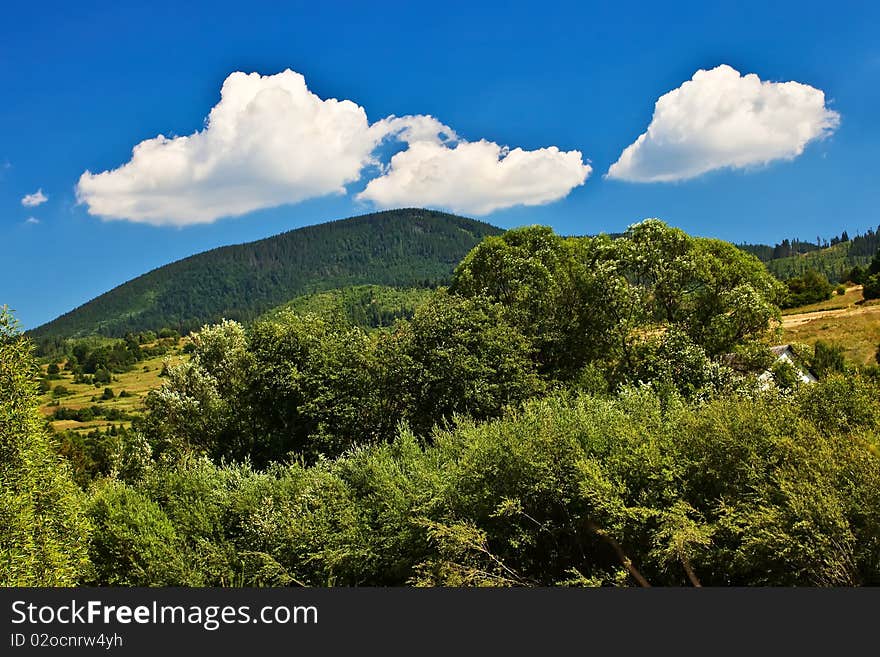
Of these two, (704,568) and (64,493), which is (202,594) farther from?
(704,568)

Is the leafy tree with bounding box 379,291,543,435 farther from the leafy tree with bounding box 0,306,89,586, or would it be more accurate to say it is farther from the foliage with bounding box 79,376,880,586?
the leafy tree with bounding box 0,306,89,586

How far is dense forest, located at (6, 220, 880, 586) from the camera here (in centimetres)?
1752

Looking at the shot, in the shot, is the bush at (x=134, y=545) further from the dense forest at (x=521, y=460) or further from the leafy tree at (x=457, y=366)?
the leafy tree at (x=457, y=366)

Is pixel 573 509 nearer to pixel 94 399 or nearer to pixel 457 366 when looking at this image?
pixel 457 366

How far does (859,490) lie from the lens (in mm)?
15539

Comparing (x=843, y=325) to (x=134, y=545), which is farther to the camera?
(x=843, y=325)

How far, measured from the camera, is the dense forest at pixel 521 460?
17.5m

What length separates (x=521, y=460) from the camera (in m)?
20.2

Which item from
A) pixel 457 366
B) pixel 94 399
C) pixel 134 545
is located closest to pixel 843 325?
pixel 457 366

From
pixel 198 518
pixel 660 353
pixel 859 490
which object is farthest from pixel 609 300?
pixel 198 518

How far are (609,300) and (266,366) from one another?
837 inches

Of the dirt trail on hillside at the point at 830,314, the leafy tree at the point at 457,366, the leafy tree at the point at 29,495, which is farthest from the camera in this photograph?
the dirt trail on hillside at the point at 830,314

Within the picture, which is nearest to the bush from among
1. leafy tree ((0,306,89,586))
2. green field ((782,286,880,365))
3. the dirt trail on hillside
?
leafy tree ((0,306,89,586))

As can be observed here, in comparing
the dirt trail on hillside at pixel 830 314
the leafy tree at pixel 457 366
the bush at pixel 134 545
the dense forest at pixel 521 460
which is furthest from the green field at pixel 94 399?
the dirt trail on hillside at pixel 830 314
